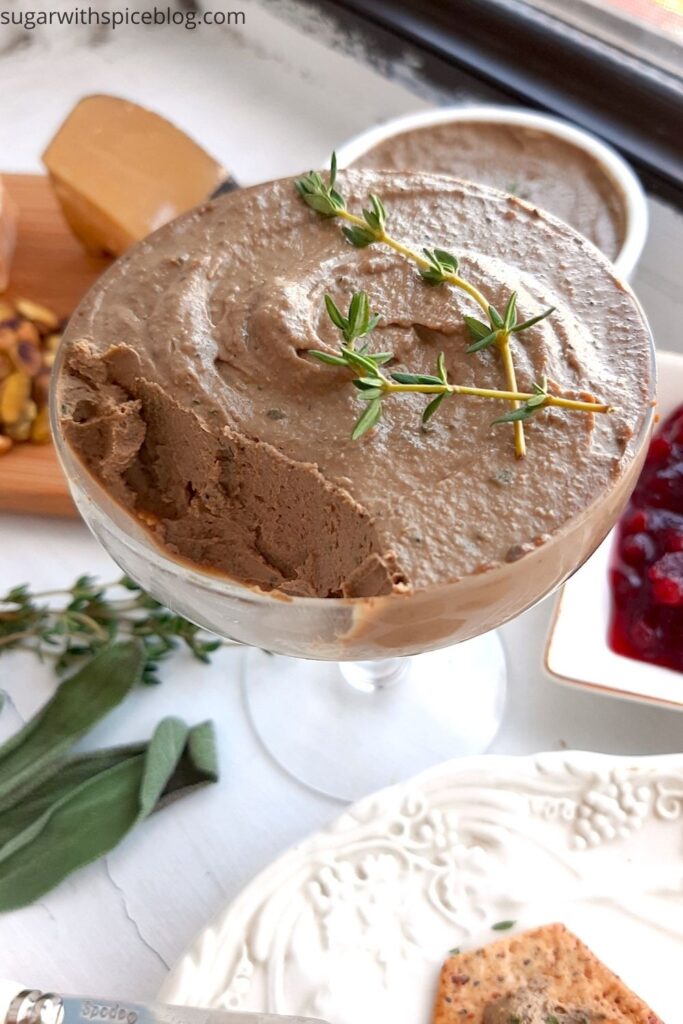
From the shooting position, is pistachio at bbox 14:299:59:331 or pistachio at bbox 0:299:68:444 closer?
pistachio at bbox 0:299:68:444

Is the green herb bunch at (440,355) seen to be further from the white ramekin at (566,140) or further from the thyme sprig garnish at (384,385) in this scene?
the white ramekin at (566,140)

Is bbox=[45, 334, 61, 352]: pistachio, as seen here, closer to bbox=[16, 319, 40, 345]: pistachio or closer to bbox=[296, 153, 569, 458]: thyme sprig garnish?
bbox=[16, 319, 40, 345]: pistachio

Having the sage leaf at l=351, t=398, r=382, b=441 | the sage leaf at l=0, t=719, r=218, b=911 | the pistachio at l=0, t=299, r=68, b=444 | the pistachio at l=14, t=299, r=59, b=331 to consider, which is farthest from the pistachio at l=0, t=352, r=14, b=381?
the sage leaf at l=351, t=398, r=382, b=441

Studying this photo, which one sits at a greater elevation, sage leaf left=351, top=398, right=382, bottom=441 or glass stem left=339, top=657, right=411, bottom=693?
sage leaf left=351, top=398, right=382, bottom=441

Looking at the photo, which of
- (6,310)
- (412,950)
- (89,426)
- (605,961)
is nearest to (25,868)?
(412,950)

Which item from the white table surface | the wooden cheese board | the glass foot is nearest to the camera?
the white table surface

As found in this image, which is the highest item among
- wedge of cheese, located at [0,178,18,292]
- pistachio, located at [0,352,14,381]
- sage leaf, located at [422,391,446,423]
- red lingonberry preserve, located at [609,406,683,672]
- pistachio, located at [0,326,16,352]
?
sage leaf, located at [422,391,446,423]

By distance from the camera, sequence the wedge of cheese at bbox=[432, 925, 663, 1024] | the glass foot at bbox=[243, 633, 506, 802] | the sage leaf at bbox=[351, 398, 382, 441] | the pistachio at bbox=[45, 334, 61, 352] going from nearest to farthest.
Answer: the sage leaf at bbox=[351, 398, 382, 441] → the wedge of cheese at bbox=[432, 925, 663, 1024] → the glass foot at bbox=[243, 633, 506, 802] → the pistachio at bbox=[45, 334, 61, 352]

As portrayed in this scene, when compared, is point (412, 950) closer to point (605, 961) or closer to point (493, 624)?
point (605, 961)
